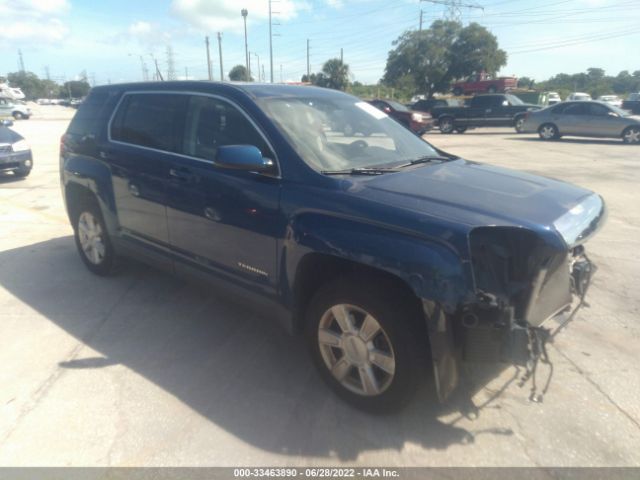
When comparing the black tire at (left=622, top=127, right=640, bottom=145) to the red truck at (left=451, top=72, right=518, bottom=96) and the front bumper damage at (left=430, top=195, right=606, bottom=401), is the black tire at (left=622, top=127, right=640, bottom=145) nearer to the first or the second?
the front bumper damage at (left=430, top=195, right=606, bottom=401)

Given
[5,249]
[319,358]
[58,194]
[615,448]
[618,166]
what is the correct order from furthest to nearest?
[618,166], [58,194], [5,249], [319,358], [615,448]

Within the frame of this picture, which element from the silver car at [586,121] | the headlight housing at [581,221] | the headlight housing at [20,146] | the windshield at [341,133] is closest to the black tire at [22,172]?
the headlight housing at [20,146]

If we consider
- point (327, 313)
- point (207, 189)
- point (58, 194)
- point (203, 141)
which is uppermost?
point (203, 141)

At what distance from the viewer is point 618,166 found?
11719mm

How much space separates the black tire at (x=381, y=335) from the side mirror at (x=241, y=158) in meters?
0.86

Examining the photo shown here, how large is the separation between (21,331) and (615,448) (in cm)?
423

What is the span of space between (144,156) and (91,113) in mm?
1255

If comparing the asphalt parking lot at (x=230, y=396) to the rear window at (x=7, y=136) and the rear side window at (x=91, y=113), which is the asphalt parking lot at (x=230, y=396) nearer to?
the rear side window at (x=91, y=113)

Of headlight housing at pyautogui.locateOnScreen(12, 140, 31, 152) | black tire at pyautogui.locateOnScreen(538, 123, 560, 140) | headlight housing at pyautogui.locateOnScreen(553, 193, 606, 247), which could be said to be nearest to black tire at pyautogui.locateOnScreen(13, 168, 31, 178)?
headlight housing at pyautogui.locateOnScreen(12, 140, 31, 152)

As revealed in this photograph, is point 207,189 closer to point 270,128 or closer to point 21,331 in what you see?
point 270,128

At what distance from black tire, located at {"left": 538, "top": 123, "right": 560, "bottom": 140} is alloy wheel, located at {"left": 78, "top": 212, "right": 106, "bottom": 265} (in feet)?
60.7

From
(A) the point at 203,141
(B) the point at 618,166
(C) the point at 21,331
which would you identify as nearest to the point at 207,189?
(A) the point at 203,141

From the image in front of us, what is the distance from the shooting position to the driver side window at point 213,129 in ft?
10.4

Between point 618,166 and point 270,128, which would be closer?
point 270,128
